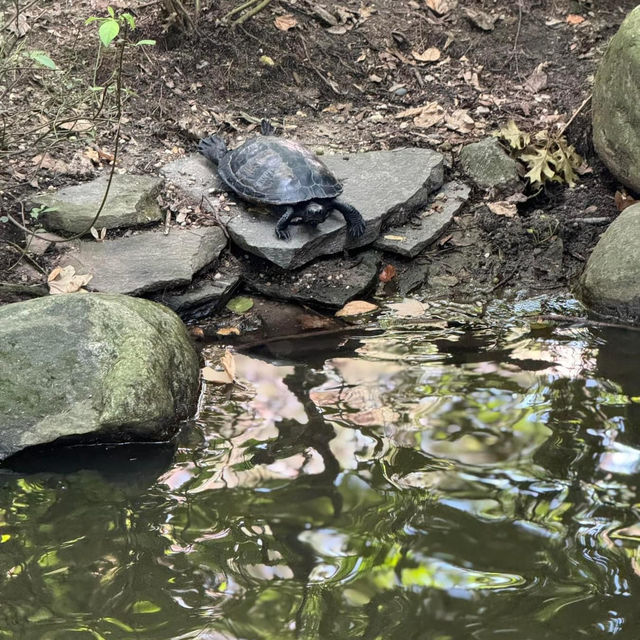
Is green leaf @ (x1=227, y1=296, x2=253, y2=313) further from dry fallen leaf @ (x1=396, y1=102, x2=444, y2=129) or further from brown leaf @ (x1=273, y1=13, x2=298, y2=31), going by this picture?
brown leaf @ (x1=273, y1=13, x2=298, y2=31)

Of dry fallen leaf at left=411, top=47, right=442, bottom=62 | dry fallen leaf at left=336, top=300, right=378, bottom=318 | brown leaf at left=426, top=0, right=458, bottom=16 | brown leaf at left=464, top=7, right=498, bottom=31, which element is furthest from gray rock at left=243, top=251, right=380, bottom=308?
brown leaf at left=426, top=0, right=458, bottom=16

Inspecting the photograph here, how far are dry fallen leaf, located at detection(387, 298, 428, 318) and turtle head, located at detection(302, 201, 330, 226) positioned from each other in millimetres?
805

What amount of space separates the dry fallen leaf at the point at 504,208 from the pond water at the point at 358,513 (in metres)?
1.69

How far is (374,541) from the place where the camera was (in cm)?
264

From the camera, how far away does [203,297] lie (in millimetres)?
4387

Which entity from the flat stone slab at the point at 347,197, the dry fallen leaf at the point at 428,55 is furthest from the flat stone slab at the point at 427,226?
the dry fallen leaf at the point at 428,55

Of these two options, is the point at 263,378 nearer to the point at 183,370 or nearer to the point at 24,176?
the point at 183,370

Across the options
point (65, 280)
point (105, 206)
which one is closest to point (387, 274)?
point (105, 206)

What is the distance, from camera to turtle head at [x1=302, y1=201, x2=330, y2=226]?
181 inches

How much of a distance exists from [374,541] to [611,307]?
8.31ft

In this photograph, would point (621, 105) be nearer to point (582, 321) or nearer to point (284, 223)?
A: point (582, 321)

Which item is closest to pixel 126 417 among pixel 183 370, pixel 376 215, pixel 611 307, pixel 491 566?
pixel 183 370

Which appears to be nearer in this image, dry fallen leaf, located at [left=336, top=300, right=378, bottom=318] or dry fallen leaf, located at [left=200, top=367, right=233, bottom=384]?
dry fallen leaf, located at [left=200, top=367, right=233, bottom=384]

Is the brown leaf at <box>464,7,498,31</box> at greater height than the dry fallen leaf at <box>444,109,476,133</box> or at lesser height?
greater
